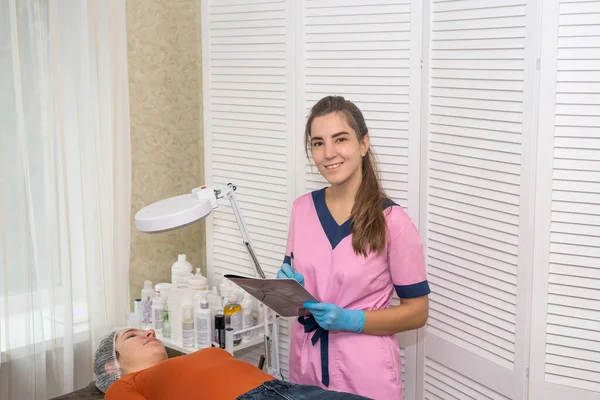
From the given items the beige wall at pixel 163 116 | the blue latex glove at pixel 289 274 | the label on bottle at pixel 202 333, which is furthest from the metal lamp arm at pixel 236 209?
the beige wall at pixel 163 116

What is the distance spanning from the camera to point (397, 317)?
2232mm

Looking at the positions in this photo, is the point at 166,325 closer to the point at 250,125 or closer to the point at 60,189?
the point at 60,189

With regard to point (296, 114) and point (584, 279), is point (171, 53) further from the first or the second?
point (584, 279)

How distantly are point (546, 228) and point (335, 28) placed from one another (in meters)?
1.07

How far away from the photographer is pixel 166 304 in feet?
9.52

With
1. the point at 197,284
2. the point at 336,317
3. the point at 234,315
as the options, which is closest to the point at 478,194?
the point at 336,317

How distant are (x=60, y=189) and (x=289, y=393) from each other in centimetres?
121

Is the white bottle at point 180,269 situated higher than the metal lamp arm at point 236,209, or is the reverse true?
the metal lamp arm at point 236,209

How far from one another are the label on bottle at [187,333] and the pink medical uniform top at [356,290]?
601mm

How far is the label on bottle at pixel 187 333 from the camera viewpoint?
9.12 ft

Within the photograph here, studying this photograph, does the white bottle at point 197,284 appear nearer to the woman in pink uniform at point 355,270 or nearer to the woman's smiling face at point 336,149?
the woman in pink uniform at point 355,270

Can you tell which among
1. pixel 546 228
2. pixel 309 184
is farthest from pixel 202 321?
pixel 546 228

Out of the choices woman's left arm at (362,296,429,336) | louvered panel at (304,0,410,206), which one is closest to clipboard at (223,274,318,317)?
woman's left arm at (362,296,429,336)

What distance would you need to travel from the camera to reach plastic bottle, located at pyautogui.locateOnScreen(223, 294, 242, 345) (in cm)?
280
